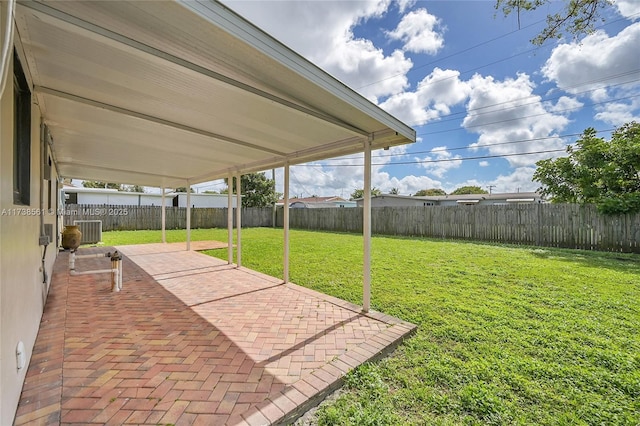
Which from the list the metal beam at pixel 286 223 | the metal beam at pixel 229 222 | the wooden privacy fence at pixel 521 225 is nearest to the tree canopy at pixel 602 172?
the wooden privacy fence at pixel 521 225

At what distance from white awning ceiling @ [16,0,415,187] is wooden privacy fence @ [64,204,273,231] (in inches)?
527

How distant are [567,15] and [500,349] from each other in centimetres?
515

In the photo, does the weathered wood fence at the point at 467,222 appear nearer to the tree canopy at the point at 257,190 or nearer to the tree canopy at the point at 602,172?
the tree canopy at the point at 602,172

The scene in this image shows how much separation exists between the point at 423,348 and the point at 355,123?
2.62 metres

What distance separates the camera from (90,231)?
1042cm

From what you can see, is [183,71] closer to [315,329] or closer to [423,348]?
[315,329]

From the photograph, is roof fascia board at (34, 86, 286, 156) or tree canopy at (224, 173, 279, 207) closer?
roof fascia board at (34, 86, 286, 156)

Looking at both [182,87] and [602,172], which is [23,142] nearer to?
[182,87]

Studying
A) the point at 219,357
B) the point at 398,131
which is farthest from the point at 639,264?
the point at 219,357

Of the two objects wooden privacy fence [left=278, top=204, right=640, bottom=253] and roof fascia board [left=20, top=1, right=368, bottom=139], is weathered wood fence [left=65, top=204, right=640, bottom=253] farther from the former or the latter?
roof fascia board [left=20, top=1, right=368, bottom=139]

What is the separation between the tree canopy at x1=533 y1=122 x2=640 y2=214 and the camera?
336 inches

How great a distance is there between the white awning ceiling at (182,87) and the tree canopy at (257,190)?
2046cm

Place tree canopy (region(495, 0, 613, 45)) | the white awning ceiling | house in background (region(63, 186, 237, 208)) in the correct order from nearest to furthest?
the white awning ceiling, tree canopy (region(495, 0, 613, 45)), house in background (region(63, 186, 237, 208))

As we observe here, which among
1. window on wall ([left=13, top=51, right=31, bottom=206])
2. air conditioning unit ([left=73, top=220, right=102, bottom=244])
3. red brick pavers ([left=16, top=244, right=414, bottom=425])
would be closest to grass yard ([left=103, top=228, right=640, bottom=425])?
red brick pavers ([left=16, top=244, right=414, bottom=425])
